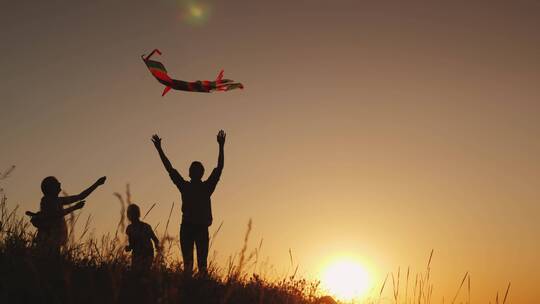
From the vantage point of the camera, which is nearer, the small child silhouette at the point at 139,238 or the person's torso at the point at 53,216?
the person's torso at the point at 53,216

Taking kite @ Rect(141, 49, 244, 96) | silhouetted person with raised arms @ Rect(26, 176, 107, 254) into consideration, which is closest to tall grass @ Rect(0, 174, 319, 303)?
silhouetted person with raised arms @ Rect(26, 176, 107, 254)

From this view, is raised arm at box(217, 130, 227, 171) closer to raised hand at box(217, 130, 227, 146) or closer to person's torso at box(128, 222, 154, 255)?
raised hand at box(217, 130, 227, 146)

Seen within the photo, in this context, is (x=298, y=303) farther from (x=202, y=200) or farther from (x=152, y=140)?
(x=152, y=140)

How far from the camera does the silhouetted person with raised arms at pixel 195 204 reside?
27.9ft

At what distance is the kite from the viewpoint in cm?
1293

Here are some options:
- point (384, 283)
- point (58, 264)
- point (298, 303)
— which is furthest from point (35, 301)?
point (384, 283)

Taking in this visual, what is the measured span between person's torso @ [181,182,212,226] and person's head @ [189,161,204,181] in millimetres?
96

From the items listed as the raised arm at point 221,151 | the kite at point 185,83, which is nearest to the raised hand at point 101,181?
the raised arm at point 221,151

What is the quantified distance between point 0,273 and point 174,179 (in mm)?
4058

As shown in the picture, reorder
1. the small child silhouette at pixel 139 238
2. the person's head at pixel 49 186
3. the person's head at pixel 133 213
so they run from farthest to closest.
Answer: the person's head at pixel 133 213 < the small child silhouette at pixel 139 238 < the person's head at pixel 49 186

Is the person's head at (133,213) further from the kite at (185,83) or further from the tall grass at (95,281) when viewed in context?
the kite at (185,83)

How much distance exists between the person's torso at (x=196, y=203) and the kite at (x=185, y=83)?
4.71m

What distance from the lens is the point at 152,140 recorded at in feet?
28.9

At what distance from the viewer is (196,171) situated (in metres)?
8.68
